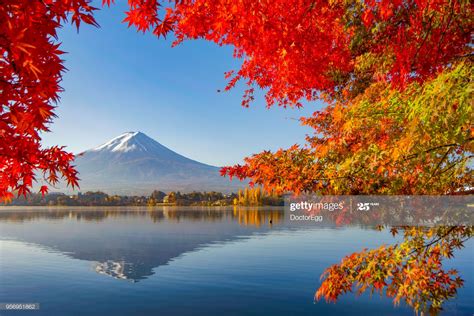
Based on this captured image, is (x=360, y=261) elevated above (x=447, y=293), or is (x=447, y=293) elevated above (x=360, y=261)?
(x=360, y=261)

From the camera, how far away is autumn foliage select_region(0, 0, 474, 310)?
3795mm

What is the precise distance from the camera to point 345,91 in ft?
38.3

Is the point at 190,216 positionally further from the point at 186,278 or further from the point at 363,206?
the point at 363,206

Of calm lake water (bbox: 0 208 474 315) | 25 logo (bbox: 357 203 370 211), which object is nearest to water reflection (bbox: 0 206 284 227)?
calm lake water (bbox: 0 208 474 315)

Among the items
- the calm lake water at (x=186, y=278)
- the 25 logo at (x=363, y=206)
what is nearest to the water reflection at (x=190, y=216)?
the calm lake water at (x=186, y=278)

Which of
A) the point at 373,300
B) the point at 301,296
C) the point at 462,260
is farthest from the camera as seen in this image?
the point at 462,260

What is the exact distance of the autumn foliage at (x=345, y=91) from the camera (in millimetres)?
3795

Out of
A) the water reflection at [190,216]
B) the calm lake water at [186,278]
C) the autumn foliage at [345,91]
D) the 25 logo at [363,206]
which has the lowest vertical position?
the water reflection at [190,216]

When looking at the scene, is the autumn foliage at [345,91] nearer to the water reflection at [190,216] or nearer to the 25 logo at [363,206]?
the 25 logo at [363,206]

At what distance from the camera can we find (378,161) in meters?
6.34

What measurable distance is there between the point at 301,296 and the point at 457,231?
1673 centimetres

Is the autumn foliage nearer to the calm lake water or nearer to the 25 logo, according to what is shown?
the 25 logo

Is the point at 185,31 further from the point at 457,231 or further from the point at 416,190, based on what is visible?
the point at 457,231

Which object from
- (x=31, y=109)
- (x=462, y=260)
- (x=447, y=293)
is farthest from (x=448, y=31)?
(x=462, y=260)
